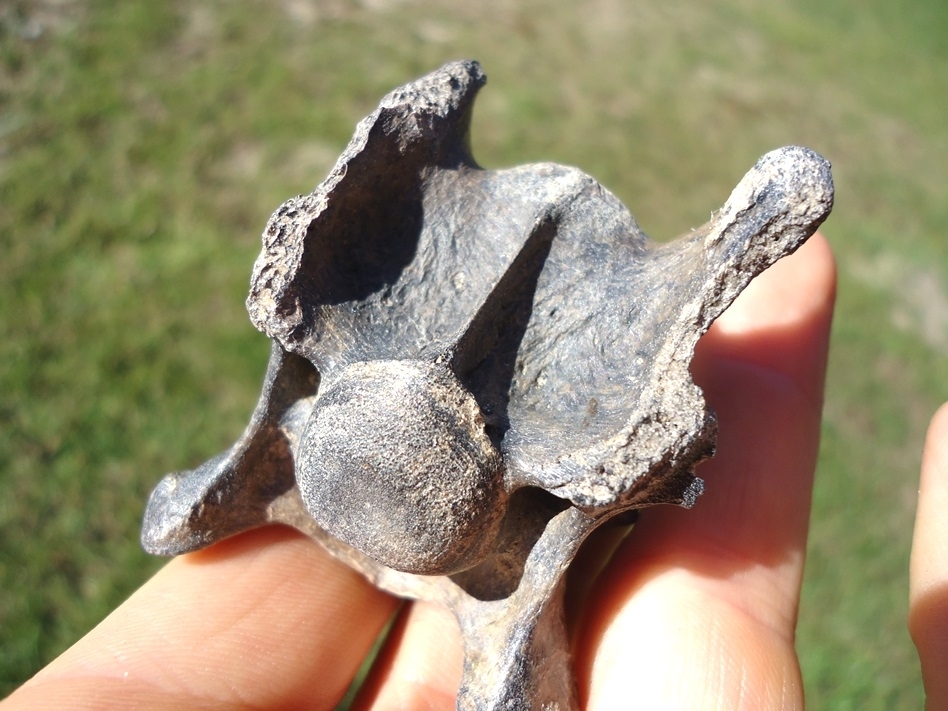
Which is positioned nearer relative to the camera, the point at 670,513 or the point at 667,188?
the point at 670,513

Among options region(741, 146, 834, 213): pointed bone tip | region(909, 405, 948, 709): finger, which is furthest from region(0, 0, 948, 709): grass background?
region(741, 146, 834, 213): pointed bone tip

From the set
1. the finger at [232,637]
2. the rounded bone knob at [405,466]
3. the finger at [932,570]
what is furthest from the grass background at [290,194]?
the rounded bone knob at [405,466]

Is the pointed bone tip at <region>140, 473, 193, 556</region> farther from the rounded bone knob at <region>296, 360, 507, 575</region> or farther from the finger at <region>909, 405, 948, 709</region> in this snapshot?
the finger at <region>909, 405, 948, 709</region>

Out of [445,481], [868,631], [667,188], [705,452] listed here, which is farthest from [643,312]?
[667,188]

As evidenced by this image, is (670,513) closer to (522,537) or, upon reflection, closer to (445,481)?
(522,537)

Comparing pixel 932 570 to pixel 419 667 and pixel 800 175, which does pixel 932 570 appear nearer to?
pixel 800 175

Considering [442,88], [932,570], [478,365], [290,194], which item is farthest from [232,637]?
[290,194]

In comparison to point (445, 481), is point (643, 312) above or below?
above
